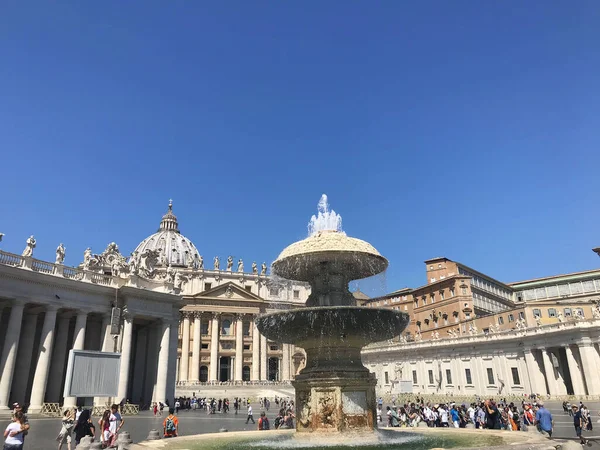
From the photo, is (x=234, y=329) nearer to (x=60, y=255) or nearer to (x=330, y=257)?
(x=60, y=255)

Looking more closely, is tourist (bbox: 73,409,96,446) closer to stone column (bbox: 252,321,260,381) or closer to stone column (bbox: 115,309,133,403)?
stone column (bbox: 115,309,133,403)

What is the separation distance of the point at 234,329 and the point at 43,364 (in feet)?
154

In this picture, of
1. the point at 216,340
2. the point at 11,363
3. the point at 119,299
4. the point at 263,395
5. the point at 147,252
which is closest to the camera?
the point at 11,363

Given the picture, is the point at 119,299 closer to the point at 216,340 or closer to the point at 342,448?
the point at 342,448

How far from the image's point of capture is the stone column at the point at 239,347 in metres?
70.2

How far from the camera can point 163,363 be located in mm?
32188

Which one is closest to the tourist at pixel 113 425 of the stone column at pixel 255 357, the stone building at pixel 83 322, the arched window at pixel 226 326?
the stone building at pixel 83 322

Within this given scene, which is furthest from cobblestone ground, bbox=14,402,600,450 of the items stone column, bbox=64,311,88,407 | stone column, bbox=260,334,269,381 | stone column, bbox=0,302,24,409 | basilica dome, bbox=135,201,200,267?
basilica dome, bbox=135,201,200,267

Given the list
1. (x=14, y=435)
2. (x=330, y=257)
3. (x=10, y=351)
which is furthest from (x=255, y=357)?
(x=14, y=435)

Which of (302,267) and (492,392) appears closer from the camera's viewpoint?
(302,267)

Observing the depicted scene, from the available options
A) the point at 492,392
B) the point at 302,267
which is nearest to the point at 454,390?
the point at 492,392

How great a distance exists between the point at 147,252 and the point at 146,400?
37.2ft

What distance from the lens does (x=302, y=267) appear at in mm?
11727

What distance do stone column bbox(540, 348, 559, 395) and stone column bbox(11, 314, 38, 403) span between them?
40.0 metres
